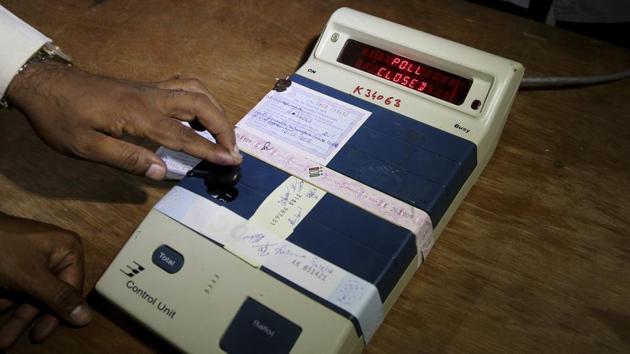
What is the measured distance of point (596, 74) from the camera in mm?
980

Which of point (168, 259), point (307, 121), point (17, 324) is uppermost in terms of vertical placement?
point (307, 121)

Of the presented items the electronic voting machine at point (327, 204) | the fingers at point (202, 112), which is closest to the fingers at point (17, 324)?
the electronic voting machine at point (327, 204)

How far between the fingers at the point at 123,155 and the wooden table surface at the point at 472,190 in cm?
14

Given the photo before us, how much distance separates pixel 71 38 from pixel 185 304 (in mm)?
680

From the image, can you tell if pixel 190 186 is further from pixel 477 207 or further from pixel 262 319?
pixel 477 207

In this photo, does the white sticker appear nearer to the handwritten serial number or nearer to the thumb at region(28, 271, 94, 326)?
the handwritten serial number

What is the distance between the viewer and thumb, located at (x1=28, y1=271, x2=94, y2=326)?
2.22ft

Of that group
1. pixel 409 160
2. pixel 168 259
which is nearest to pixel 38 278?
pixel 168 259

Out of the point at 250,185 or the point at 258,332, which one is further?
the point at 250,185

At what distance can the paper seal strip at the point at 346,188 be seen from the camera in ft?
2.32

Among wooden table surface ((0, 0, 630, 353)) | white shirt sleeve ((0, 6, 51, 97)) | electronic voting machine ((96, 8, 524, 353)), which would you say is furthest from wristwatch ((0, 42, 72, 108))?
electronic voting machine ((96, 8, 524, 353))

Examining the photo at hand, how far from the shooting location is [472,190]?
2.79ft

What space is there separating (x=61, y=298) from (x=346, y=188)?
14.9 inches
